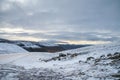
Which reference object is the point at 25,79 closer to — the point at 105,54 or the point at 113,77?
the point at 113,77

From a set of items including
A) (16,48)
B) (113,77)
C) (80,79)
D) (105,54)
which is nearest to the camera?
(113,77)

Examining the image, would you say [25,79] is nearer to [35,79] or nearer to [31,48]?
[35,79]

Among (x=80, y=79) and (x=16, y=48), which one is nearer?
(x=80, y=79)

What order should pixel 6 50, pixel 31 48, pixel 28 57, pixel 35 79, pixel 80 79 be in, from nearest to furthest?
pixel 80 79 < pixel 35 79 < pixel 28 57 < pixel 6 50 < pixel 31 48

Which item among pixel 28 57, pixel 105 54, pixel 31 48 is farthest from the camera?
pixel 31 48

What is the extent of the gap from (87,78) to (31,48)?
107046 millimetres

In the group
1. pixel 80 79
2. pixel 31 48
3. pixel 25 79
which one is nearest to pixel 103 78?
pixel 80 79

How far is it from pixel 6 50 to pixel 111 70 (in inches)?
2167

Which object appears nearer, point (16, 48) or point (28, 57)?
point (28, 57)

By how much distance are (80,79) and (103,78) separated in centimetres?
173

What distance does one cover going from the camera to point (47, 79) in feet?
53.0

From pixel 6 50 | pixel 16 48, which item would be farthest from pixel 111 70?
pixel 16 48

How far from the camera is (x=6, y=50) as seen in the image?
6794 cm

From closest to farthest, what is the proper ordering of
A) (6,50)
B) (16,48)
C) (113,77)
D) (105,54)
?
1. (113,77)
2. (105,54)
3. (6,50)
4. (16,48)
